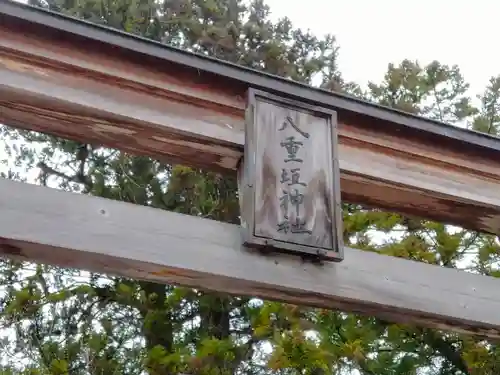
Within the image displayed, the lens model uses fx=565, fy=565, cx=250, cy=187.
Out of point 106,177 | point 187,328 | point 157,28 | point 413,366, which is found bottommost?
point 413,366

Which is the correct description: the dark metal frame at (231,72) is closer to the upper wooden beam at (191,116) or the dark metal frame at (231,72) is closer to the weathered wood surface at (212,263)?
the upper wooden beam at (191,116)

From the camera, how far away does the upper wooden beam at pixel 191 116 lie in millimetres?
1617

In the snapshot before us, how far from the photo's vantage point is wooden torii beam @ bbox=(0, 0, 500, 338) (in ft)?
4.62

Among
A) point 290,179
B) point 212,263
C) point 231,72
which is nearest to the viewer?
point 212,263

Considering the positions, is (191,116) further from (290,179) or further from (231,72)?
(290,179)

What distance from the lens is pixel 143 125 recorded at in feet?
5.52

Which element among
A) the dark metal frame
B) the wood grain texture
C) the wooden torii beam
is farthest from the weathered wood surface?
the dark metal frame

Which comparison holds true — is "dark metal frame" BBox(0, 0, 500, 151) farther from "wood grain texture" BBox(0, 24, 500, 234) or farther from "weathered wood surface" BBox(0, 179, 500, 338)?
"weathered wood surface" BBox(0, 179, 500, 338)

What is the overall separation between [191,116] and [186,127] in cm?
5

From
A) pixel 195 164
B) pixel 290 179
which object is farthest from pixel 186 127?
pixel 290 179

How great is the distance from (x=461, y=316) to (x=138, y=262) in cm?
100

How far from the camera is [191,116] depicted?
1751 mm

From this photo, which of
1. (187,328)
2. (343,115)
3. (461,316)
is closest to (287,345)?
(461,316)

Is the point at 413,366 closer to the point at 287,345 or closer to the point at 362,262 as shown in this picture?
the point at 287,345
